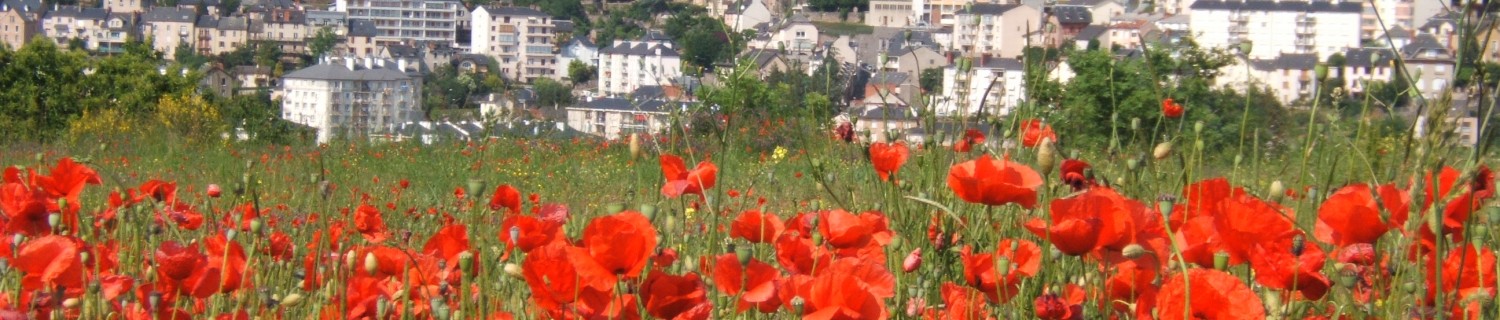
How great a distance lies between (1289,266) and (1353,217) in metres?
0.08

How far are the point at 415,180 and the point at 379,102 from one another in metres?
5.98

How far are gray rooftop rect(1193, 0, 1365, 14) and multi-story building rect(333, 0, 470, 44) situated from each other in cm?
4413

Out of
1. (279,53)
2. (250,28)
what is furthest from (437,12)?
(279,53)

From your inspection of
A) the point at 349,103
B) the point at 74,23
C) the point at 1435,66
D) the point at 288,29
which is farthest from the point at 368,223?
the point at 74,23

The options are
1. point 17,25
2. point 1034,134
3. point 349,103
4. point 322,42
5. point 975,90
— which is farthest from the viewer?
point 17,25

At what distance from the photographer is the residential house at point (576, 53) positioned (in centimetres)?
4091

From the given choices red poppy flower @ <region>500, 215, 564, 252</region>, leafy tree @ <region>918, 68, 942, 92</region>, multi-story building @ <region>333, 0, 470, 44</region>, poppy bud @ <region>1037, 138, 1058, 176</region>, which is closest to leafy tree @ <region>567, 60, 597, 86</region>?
multi-story building @ <region>333, 0, 470, 44</region>

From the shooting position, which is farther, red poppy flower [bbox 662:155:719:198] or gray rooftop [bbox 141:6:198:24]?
gray rooftop [bbox 141:6:198:24]

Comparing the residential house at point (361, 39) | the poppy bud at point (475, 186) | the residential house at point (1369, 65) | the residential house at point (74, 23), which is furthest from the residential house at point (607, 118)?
the residential house at point (74, 23)

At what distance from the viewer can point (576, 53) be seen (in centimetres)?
4188

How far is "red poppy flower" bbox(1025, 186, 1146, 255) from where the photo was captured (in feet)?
2.76

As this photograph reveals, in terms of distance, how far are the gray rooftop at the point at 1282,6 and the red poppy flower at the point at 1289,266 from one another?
8.67 m

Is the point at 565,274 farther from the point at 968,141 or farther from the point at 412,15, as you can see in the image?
Answer: the point at 412,15

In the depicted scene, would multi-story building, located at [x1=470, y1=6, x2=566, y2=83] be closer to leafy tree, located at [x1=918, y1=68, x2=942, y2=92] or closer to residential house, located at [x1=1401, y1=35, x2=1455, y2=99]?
leafy tree, located at [x1=918, y1=68, x2=942, y2=92]
